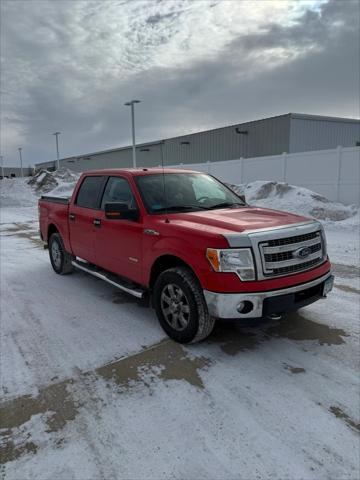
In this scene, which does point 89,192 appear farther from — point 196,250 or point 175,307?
point 196,250

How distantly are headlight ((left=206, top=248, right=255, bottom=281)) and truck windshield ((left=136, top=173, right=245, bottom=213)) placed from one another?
1.19 meters

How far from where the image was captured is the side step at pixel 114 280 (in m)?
4.28

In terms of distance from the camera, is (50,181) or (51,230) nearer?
(51,230)

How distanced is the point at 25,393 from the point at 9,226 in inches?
478

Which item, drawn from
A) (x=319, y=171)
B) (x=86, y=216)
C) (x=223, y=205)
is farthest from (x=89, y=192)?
(x=319, y=171)

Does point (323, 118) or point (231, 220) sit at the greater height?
point (323, 118)

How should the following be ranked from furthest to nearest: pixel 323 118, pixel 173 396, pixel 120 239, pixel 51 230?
pixel 323 118 → pixel 51 230 → pixel 120 239 → pixel 173 396

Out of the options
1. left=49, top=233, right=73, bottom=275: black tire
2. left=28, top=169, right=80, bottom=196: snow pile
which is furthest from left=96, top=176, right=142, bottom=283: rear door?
left=28, top=169, right=80, bottom=196: snow pile

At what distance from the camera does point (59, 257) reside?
21.4ft

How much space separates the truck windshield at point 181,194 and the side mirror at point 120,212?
177mm

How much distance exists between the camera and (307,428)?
99.9 inches

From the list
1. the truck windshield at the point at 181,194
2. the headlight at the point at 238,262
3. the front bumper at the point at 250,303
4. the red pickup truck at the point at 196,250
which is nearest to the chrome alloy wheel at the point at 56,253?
the red pickup truck at the point at 196,250

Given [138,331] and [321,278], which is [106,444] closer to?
[138,331]

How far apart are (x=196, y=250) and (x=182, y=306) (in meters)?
0.65
